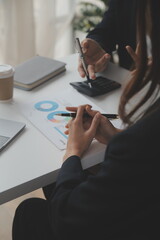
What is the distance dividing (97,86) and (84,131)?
1.11 feet

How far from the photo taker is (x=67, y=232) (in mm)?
701

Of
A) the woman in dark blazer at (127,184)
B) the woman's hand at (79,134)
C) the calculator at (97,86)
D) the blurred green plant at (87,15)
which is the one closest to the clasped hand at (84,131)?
the woman's hand at (79,134)

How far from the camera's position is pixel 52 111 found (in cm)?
107

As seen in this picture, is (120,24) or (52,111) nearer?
(52,111)

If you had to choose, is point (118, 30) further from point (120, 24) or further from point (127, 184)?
point (127, 184)

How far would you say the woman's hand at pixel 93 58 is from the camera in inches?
50.9

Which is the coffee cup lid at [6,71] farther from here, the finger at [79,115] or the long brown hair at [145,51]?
the long brown hair at [145,51]

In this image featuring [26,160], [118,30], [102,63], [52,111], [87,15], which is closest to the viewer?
[26,160]

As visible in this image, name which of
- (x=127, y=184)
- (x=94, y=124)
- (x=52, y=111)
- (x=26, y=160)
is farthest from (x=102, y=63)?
(x=127, y=184)

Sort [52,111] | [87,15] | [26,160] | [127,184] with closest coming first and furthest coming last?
[127,184], [26,160], [52,111], [87,15]

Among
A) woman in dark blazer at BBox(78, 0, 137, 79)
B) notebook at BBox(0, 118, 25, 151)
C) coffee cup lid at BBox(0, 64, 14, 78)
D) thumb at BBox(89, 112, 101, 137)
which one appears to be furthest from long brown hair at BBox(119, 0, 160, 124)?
woman in dark blazer at BBox(78, 0, 137, 79)

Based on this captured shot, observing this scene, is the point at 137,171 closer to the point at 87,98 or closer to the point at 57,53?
the point at 87,98

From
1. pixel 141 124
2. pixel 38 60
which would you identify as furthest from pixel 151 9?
pixel 38 60

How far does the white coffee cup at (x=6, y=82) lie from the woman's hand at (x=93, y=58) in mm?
279
